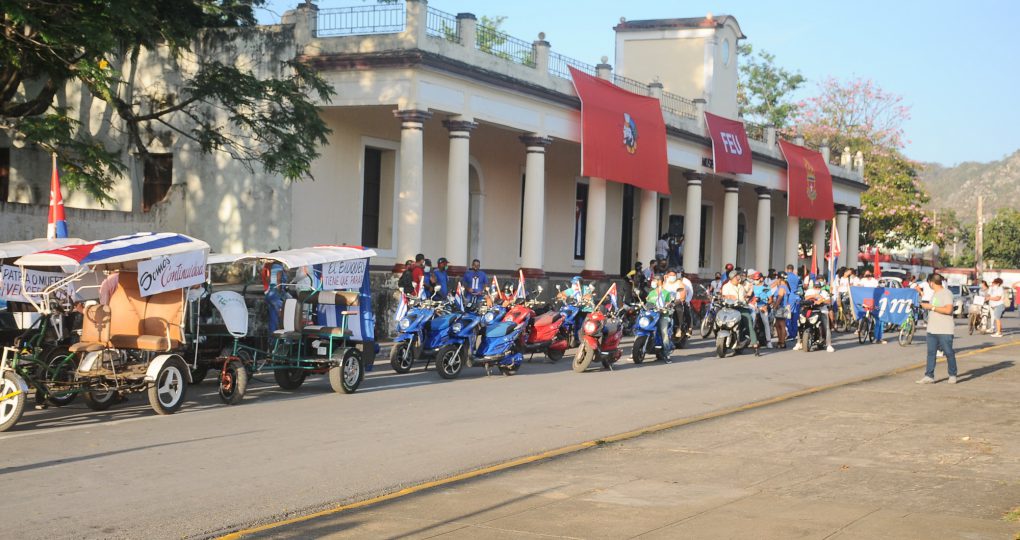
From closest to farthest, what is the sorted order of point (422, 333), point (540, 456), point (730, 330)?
point (540, 456)
point (422, 333)
point (730, 330)

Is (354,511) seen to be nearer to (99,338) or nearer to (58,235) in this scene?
(99,338)

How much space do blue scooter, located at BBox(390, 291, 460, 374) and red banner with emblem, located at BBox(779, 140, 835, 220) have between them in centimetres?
2784

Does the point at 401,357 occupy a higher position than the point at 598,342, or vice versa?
the point at 598,342

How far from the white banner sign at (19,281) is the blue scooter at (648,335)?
10612 mm

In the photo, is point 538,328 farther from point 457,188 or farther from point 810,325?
point 810,325

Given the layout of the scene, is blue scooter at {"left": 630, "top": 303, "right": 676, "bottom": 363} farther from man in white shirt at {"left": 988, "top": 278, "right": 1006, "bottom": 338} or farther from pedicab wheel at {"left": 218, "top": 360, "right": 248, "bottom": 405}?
man in white shirt at {"left": 988, "top": 278, "right": 1006, "bottom": 338}

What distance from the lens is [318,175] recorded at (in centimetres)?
2653

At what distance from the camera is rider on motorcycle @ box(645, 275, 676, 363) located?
69.4 feet

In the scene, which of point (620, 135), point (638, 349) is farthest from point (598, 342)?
point (620, 135)

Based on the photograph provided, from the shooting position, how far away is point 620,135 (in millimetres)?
31109

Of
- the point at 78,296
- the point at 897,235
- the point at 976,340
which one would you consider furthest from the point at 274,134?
the point at 897,235

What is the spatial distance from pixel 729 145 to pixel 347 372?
1034 inches

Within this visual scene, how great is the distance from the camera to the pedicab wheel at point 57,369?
12398 millimetres

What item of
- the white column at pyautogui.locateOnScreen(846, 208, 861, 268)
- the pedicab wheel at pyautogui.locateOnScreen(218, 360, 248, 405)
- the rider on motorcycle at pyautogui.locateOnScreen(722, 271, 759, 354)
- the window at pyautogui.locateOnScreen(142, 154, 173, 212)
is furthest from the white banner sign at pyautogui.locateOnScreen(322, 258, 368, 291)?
the white column at pyautogui.locateOnScreen(846, 208, 861, 268)
